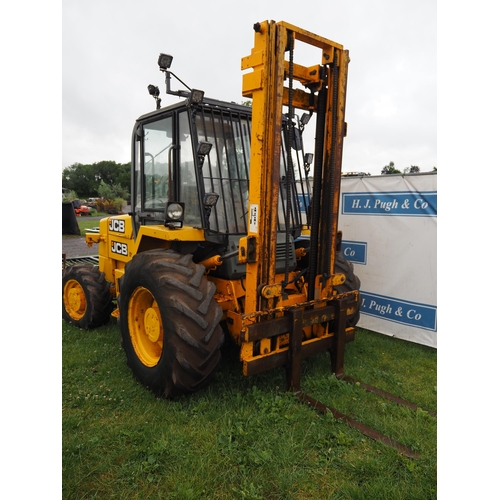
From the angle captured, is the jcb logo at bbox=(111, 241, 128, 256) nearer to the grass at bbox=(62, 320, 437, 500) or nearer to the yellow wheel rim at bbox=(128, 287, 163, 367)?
the yellow wheel rim at bbox=(128, 287, 163, 367)

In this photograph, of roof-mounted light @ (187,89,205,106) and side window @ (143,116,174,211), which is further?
side window @ (143,116,174,211)

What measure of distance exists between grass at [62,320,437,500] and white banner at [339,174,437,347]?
4.54ft

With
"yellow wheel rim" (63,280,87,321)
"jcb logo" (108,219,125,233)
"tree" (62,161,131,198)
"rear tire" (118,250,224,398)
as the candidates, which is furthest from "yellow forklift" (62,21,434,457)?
"tree" (62,161,131,198)

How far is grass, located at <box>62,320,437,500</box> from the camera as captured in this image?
2631 mm

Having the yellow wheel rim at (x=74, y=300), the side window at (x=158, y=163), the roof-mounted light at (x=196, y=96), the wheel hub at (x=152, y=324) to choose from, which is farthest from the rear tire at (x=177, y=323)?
the yellow wheel rim at (x=74, y=300)

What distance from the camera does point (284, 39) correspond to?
3.39 meters

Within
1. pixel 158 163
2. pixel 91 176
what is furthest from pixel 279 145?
pixel 91 176

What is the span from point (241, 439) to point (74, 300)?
3.88 meters

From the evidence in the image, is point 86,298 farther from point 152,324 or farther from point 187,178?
→ point 187,178

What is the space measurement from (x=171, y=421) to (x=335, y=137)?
296cm

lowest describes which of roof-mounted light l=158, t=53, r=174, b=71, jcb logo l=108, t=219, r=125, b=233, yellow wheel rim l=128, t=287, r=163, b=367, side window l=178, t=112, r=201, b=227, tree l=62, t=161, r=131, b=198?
yellow wheel rim l=128, t=287, r=163, b=367

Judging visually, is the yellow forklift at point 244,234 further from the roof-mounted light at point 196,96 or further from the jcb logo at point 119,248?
the jcb logo at point 119,248

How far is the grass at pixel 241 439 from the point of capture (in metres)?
2.63

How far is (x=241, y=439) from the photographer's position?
122 inches
